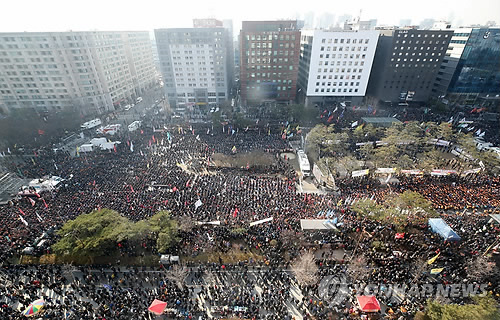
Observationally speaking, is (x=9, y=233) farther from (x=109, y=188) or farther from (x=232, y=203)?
(x=232, y=203)

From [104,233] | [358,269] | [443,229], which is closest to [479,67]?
[443,229]

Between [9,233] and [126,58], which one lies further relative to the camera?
[126,58]

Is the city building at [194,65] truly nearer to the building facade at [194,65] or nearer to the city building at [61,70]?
the building facade at [194,65]

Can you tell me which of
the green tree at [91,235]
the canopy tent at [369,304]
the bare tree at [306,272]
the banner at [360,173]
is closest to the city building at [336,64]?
the banner at [360,173]

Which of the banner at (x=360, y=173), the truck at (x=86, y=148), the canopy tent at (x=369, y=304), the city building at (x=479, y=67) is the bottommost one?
the truck at (x=86, y=148)

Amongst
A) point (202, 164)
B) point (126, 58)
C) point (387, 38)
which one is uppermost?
point (387, 38)

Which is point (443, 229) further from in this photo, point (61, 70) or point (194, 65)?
point (61, 70)

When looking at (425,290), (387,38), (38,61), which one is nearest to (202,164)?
(425,290)
